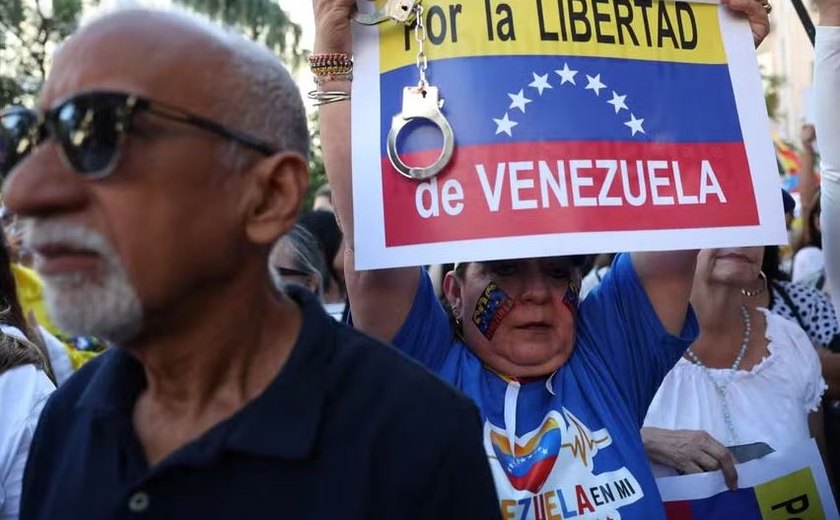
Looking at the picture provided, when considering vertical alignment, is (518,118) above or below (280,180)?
above

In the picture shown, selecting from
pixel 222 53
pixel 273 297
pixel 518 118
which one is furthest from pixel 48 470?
pixel 518 118

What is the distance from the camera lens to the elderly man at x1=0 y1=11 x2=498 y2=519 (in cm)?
135

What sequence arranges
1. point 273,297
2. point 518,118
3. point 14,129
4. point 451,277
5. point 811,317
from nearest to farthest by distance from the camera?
point 14,129
point 273,297
point 518,118
point 451,277
point 811,317

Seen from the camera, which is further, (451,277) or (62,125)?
(451,277)

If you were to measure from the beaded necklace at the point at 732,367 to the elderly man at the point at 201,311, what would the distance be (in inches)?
61.1

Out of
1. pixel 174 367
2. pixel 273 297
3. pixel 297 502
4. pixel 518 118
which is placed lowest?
pixel 297 502

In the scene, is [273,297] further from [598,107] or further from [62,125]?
[598,107]

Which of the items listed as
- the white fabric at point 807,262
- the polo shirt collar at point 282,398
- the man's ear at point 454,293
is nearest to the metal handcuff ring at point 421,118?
the man's ear at point 454,293

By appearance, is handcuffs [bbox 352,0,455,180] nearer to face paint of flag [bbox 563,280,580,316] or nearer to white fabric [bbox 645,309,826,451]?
face paint of flag [bbox 563,280,580,316]

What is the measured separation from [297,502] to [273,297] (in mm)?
358

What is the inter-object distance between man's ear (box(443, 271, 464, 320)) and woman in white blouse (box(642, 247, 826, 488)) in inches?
26.1

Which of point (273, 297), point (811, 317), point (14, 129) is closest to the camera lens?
point (14, 129)

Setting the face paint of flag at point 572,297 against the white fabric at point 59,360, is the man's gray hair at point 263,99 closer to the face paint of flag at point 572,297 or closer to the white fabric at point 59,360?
the face paint of flag at point 572,297

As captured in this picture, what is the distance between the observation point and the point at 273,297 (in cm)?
158
